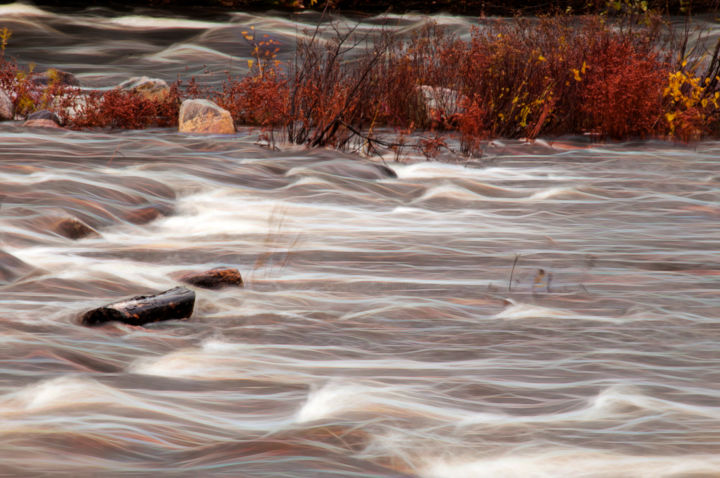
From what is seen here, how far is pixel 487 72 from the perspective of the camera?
30.9 ft

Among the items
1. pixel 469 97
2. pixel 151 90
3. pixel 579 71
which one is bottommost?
pixel 151 90

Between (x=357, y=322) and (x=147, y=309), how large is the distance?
0.86 m

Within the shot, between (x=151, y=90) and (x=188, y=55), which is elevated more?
(x=188, y=55)

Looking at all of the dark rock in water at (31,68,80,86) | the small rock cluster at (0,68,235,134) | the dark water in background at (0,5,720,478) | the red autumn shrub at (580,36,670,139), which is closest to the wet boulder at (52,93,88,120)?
the small rock cluster at (0,68,235,134)

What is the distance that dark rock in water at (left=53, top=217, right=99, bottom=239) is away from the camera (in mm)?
5074

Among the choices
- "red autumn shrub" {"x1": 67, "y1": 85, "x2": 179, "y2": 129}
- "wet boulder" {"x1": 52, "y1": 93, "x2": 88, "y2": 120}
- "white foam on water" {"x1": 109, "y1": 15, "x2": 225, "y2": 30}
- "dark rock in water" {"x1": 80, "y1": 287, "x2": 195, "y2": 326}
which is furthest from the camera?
"white foam on water" {"x1": 109, "y1": 15, "x2": 225, "y2": 30}

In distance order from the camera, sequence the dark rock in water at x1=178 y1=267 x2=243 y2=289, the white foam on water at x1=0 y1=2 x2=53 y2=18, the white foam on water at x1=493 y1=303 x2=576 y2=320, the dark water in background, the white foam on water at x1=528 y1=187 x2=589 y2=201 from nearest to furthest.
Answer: the dark water in background, the white foam on water at x1=493 y1=303 x2=576 y2=320, the dark rock in water at x1=178 y1=267 x2=243 y2=289, the white foam on water at x1=528 y1=187 x2=589 y2=201, the white foam on water at x1=0 y1=2 x2=53 y2=18

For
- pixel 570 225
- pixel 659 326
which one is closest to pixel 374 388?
pixel 659 326

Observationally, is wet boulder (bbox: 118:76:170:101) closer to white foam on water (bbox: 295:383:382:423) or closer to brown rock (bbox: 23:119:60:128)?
brown rock (bbox: 23:119:60:128)

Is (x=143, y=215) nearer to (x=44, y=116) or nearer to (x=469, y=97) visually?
(x=44, y=116)

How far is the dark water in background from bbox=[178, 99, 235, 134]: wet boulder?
1.67 meters

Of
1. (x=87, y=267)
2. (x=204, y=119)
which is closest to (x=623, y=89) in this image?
(x=204, y=119)

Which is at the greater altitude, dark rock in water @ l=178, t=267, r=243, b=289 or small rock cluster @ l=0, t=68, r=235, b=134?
small rock cluster @ l=0, t=68, r=235, b=134

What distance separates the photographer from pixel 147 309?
3.52 m
